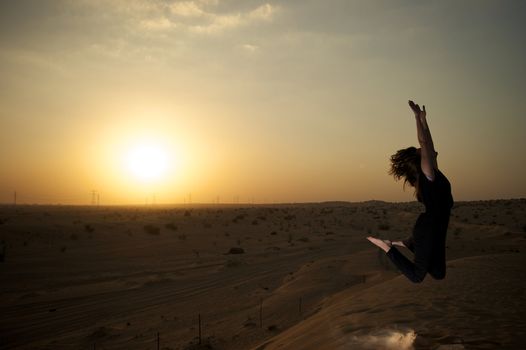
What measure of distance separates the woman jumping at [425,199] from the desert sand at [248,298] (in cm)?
85

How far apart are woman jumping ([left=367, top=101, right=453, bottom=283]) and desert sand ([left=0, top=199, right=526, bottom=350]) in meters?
0.85

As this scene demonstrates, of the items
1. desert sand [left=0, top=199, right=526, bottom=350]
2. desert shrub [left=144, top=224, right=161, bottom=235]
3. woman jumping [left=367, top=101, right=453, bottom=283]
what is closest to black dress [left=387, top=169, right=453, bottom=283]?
woman jumping [left=367, top=101, right=453, bottom=283]

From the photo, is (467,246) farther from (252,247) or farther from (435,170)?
(435,170)

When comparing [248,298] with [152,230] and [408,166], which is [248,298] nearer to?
[408,166]

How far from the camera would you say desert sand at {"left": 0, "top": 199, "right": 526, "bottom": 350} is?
A: 15.9 feet

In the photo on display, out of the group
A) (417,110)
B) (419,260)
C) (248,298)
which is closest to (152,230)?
(248,298)

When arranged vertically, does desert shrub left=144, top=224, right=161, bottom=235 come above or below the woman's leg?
below

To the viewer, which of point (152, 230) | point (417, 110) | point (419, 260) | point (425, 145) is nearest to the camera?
point (425, 145)

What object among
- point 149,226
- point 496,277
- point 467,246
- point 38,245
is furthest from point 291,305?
point 149,226

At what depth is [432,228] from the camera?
3654mm

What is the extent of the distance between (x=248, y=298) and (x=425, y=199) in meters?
8.62

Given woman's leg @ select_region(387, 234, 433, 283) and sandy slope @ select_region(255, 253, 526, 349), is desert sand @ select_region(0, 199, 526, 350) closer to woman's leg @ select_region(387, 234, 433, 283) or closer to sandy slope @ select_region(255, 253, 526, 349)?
sandy slope @ select_region(255, 253, 526, 349)

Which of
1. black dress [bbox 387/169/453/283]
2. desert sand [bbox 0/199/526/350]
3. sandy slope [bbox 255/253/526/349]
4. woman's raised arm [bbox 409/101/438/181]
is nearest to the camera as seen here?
woman's raised arm [bbox 409/101/438/181]

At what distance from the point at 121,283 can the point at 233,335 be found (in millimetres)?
7641
